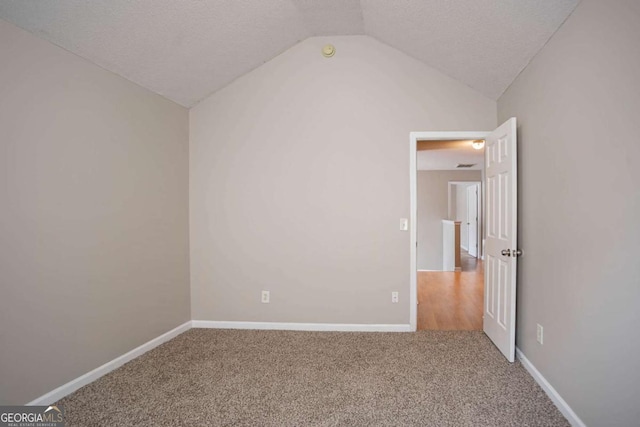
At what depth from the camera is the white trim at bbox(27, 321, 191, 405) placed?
82.1 inches

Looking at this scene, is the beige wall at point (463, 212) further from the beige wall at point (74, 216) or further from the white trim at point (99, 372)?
the beige wall at point (74, 216)

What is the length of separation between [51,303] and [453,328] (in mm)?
3449

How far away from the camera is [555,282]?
2113 millimetres

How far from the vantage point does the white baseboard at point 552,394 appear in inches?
71.8

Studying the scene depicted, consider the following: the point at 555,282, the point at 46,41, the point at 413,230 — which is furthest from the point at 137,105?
the point at 555,282

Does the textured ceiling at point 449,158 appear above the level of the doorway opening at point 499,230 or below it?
above

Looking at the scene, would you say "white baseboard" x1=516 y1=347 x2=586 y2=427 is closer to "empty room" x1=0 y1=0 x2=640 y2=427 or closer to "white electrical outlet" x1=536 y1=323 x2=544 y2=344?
"empty room" x1=0 y1=0 x2=640 y2=427

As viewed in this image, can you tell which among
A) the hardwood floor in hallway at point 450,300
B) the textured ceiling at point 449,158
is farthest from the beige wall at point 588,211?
the textured ceiling at point 449,158

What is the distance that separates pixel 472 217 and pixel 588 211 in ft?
30.8

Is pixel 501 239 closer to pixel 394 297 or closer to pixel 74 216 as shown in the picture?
pixel 394 297

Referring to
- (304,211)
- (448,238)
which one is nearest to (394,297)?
(304,211)

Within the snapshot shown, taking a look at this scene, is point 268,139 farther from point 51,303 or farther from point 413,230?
point 51,303

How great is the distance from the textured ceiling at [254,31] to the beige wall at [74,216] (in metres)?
0.19

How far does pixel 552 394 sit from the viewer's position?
82.0 inches
